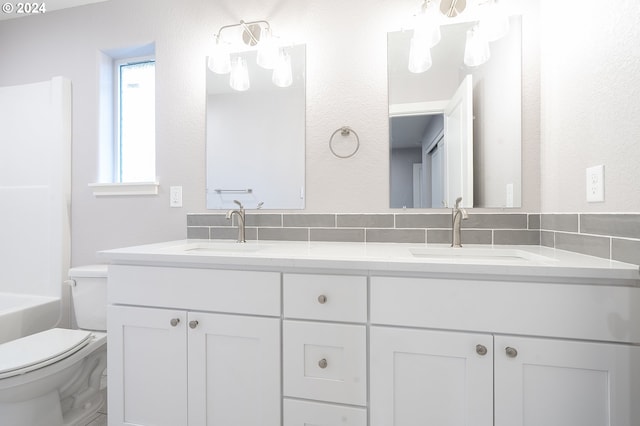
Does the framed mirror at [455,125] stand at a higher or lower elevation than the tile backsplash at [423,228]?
higher

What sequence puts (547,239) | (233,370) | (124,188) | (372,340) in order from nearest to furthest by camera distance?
(372,340)
(233,370)
(547,239)
(124,188)

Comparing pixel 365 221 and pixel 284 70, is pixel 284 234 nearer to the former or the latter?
pixel 365 221

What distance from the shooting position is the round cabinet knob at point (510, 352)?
89 centimetres

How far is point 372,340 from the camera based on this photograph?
0.99 metres

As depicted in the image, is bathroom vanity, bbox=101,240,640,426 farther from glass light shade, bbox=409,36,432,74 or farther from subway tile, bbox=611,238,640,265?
glass light shade, bbox=409,36,432,74

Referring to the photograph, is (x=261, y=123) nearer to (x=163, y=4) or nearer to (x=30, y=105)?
(x=163, y=4)

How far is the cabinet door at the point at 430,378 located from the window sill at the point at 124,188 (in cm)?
153

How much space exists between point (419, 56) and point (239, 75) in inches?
37.9

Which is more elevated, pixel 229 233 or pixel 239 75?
pixel 239 75

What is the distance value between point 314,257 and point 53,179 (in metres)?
1.93

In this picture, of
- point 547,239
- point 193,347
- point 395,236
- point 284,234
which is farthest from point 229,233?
point 547,239

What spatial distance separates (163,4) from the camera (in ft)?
5.90

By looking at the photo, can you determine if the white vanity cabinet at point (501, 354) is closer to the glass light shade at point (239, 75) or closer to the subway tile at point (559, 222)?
the subway tile at point (559, 222)

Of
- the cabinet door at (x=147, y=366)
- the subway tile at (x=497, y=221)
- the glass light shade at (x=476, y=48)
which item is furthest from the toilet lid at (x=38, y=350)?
the glass light shade at (x=476, y=48)
